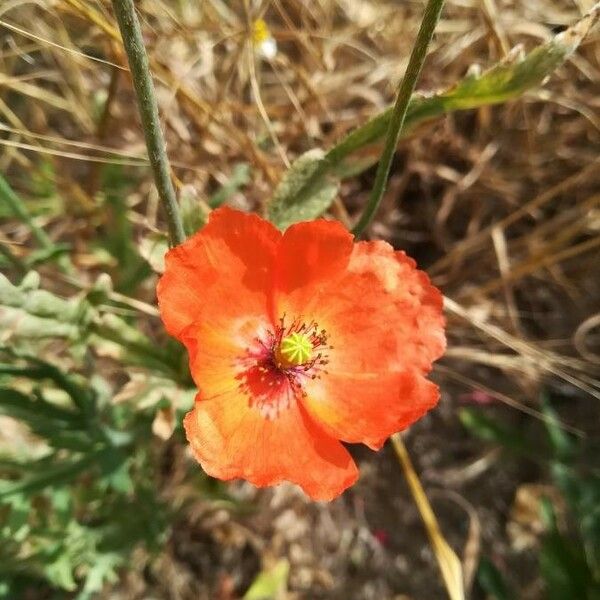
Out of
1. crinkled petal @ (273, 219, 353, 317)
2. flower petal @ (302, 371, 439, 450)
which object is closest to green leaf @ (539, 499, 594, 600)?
flower petal @ (302, 371, 439, 450)

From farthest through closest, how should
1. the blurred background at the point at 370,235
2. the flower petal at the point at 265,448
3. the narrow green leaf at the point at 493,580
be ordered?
the narrow green leaf at the point at 493,580 < the blurred background at the point at 370,235 < the flower petal at the point at 265,448

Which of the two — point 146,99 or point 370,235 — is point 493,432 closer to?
point 370,235

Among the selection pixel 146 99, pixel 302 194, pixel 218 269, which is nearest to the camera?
pixel 146 99

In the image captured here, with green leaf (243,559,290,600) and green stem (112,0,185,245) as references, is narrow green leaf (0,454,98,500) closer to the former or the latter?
green stem (112,0,185,245)

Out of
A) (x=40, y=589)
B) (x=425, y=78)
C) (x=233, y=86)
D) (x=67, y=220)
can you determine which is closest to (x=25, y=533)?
(x=40, y=589)

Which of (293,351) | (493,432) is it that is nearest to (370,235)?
(493,432)

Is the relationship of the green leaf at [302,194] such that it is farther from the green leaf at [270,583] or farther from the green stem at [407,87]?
the green leaf at [270,583]

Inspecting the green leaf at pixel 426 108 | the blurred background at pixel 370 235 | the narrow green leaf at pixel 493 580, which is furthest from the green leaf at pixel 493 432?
the green leaf at pixel 426 108
